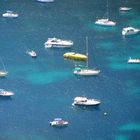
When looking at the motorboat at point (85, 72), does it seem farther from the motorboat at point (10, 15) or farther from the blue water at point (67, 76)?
the motorboat at point (10, 15)

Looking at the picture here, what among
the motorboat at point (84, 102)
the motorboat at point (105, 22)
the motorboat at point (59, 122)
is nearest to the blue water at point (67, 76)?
the motorboat at point (59, 122)

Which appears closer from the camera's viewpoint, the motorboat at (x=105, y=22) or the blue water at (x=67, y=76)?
A: the blue water at (x=67, y=76)

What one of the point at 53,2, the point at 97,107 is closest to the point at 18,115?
the point at 97,107

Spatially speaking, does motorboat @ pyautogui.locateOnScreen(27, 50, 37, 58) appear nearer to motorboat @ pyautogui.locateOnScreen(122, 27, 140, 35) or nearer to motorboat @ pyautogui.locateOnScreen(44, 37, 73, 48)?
motorboat @ pyautogui.locateOnScreen(44, 37, 73, 48)

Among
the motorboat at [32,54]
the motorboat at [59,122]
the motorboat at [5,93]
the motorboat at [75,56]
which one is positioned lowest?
the motorboat at [59,122]

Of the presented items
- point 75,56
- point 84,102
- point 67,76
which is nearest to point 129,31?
point 75,56

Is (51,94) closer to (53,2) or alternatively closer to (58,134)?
(58,134)

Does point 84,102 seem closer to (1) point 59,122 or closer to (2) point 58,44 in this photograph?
(1) point 59,122

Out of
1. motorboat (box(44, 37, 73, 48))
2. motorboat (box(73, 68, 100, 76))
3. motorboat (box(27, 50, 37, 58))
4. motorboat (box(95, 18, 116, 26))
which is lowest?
motorboat (box(73, 68, 100, 76))

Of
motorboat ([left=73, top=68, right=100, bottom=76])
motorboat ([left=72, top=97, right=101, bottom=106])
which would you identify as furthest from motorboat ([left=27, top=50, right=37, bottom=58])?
motorboat ([left=72, top=97, right=101, bottom=106])
